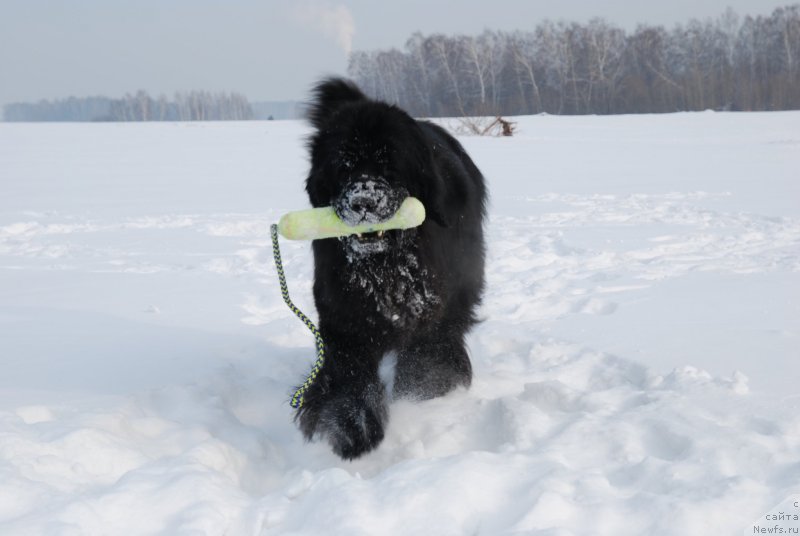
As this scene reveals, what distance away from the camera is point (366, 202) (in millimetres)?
2330

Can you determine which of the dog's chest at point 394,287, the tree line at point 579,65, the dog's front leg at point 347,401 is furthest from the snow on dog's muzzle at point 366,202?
the tree line at point 579,65

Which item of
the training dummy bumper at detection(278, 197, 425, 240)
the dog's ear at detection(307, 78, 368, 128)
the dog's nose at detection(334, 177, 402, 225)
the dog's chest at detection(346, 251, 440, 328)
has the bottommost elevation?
the dog's chest at detection(346, 251, 440, 328)

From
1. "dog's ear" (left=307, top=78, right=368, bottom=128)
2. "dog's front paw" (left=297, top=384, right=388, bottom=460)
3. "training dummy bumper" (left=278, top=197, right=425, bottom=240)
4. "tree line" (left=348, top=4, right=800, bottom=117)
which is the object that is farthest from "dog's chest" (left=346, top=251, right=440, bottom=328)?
"tree line" (left=348, top=4, right=800, bottom=117)

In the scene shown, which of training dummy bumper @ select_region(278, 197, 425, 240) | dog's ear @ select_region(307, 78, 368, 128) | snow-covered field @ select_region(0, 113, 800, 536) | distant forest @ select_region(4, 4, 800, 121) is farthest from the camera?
distant forest @ select_region(4, 4, 800, 121)

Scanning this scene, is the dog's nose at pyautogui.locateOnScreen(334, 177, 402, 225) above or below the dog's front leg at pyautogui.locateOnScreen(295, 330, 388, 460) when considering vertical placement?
above

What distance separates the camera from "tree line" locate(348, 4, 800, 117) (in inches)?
1820

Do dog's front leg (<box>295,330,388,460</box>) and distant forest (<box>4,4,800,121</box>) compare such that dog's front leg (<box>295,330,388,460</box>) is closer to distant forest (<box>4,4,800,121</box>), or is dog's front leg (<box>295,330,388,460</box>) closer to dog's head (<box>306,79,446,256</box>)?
dog's head (<box>306,79,446,256</box>)

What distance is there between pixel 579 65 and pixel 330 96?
163ft

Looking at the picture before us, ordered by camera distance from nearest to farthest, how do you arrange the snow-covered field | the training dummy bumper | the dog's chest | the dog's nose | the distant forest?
1. the snow-covered field
2. the dog's nose
3. the training dummy bumper
4. the dog's chest
5. the distant forest

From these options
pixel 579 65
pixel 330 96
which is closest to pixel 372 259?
pixel 330 96

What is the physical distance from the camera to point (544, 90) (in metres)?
49.5

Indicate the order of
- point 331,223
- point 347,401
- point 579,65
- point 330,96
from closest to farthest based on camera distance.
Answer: point 331,223 → point 347,401 → point 330,96 → point 579,65

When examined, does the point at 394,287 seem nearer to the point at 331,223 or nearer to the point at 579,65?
the point at 331,223

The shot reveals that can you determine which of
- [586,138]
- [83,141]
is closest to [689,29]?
[586,138]
